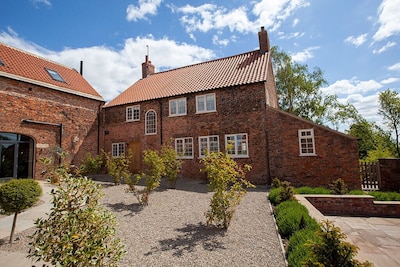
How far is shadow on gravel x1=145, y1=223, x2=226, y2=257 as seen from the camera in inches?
185

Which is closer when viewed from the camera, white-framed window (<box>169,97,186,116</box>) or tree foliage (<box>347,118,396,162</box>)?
white-framed window (<box>169,97,186,116</box>)

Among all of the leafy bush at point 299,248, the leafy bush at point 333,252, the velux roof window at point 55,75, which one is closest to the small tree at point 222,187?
the leafy bush at point 299,248

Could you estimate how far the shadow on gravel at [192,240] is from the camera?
185 inches

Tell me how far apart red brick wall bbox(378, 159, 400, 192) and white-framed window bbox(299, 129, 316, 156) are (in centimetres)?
348

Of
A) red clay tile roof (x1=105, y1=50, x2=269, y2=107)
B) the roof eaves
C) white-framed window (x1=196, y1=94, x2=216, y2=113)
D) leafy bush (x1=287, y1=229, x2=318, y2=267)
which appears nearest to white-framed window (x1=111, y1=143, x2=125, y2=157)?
red clay tile roof (x1=105, y1=50, x2=269, y2=107)

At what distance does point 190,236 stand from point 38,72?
58.2 feet

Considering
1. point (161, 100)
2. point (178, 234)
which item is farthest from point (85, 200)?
point (161, 100)

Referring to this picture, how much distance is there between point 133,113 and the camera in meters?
18.0

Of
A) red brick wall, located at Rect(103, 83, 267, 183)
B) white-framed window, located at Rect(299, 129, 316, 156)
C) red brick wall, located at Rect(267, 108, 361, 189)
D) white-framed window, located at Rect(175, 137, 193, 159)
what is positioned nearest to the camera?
red brick wall, located at Rect(267, 108, 361, 189)

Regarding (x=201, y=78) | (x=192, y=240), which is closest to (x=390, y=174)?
(x=192, y=240)

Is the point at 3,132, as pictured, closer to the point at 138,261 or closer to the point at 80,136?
the point at 80,136

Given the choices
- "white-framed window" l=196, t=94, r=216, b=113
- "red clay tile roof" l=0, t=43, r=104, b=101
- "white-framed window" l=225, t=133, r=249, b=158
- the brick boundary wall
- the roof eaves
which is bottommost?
the brick boundary wall

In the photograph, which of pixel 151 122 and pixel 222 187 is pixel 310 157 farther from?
pixel 151 122

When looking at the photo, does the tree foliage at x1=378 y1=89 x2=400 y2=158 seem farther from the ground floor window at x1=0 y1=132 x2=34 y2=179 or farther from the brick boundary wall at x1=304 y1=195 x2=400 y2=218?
the ground floor window at x1=0 y1=132 x2=34 y2=179
